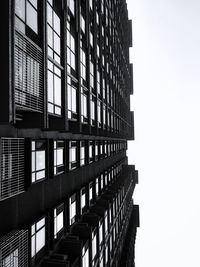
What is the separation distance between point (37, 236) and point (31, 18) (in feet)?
40.8

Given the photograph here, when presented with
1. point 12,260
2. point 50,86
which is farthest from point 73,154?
point 12,260

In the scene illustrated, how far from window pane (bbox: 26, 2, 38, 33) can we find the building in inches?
2.1

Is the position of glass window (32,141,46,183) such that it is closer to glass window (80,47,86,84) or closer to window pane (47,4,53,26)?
window pane (47,4,53,26)

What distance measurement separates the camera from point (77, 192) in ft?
86.7

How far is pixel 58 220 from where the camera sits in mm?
21703

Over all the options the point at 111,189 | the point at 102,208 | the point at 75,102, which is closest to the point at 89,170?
the point at 102,208

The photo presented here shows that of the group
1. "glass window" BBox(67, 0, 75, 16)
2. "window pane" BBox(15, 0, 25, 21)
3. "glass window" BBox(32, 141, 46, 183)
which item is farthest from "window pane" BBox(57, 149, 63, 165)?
"glass window" BBox(67, 0, 75, 16)

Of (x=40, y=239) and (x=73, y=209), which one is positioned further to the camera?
(x=73, y=209)

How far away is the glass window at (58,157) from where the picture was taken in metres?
21.7

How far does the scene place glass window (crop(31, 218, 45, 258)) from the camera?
56.9 ft

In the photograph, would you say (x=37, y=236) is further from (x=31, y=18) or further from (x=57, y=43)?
(x=57, y=43)

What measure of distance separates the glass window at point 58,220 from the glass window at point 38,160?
11.3ft

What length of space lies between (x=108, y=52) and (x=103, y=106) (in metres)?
9.29

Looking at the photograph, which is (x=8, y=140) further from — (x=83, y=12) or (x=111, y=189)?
(x=111, y=189)
